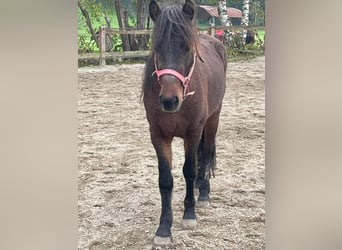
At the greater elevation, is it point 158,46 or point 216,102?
point 158,46

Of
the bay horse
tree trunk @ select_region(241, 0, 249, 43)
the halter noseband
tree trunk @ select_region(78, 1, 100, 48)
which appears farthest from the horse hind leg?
tree trunk @ select_region(78, 1, 100, 48)

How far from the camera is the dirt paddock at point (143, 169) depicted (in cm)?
101

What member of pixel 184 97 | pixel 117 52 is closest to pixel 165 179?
pixel 184 97

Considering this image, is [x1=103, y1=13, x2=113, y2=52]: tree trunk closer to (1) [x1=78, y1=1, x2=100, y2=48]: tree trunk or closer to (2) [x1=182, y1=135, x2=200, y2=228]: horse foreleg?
(1) [x1=78, y1=1, x2=100, y2=48]: tree trunk

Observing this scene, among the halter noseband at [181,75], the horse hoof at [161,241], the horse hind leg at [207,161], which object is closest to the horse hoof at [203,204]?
the horse hind leg at [207,161]

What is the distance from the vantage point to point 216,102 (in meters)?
1.14

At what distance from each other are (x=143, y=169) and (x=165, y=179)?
2.2 inches

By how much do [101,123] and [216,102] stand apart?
0.92ft

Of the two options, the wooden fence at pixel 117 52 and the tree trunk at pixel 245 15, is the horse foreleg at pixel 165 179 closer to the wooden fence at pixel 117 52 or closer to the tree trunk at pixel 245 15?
the wooden fence at pixel 117 52
